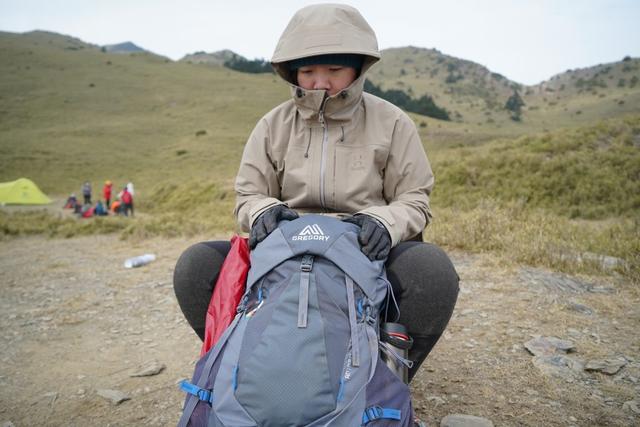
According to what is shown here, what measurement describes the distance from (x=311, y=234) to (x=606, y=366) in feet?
6.30

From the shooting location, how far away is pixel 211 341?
1813mm

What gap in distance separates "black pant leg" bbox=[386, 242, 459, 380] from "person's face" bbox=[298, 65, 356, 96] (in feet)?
2.88

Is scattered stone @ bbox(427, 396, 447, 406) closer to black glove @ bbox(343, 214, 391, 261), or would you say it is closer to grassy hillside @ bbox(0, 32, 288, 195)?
black glove @ bbox(343, 214, 391, 261)

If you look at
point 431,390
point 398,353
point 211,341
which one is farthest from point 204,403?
point 431,390

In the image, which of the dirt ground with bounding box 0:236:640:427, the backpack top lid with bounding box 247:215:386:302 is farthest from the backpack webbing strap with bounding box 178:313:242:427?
the dirt ground with bounding box 0:236:640:427

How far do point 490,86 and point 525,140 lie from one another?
8181cm

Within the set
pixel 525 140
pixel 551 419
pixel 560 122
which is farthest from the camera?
pixel 560 122

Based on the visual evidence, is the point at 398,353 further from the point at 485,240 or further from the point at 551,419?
the point at 485,240

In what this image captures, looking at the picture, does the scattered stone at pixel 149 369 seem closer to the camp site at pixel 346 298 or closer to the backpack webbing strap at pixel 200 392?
the camp site at pixel 346 298

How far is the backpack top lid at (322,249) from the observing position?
5.25ft

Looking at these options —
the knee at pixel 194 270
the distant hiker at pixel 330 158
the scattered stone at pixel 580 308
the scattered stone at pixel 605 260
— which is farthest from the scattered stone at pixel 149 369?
the scattered stone at pixel 605 260

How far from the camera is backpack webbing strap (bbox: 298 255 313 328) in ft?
4.66

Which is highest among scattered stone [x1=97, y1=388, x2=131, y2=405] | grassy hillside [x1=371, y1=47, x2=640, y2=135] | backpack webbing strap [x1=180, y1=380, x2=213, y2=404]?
grassy hillside [x1=371, y1=47, x2=640, y2=135]

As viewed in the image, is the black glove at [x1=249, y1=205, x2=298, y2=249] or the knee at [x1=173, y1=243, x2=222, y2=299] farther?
the knee at [x1=173, y1=243, x2=222, y2=299]
